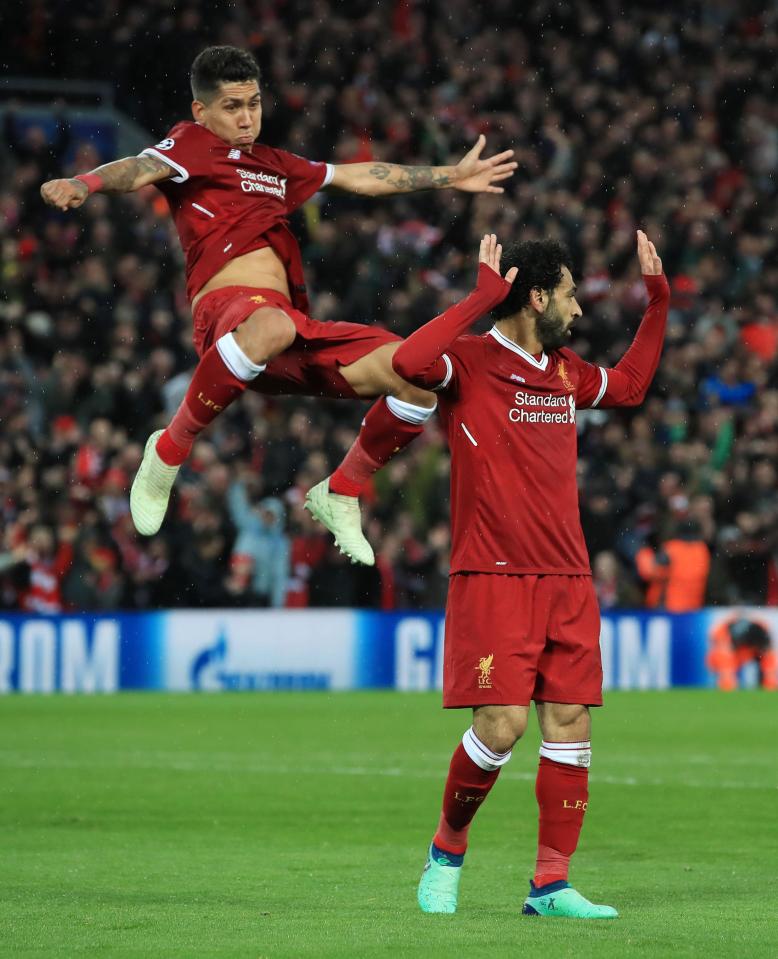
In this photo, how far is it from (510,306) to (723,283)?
16402 mm

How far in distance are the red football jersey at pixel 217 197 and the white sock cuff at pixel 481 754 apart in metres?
2.17

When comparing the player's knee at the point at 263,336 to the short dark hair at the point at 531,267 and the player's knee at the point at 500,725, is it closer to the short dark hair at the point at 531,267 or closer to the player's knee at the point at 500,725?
the short dark hair at the point at 531,267

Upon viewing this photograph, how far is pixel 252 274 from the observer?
7566 mm

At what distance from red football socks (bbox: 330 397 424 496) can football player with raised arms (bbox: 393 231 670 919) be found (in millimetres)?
404

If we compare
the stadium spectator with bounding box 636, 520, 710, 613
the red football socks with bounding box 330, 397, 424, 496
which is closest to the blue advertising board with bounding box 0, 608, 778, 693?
the stadium spectator with bounding box 636, 520, 710, 613

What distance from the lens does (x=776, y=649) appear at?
1950cm

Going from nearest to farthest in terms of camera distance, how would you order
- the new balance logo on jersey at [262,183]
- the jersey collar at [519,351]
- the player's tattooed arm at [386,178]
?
1. the jersey collar at [519,351]
2. the new balance logo on jersey at [262,183]
3. the player's tattooed arm at [386,178]

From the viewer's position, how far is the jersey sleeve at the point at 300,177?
25.4 feet

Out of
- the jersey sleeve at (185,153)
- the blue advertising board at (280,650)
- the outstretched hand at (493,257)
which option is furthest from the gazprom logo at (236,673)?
the outstretched hand at (493,257)

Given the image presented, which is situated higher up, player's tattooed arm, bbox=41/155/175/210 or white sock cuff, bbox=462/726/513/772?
player's tattooed arm, bbox=41/155/175/210

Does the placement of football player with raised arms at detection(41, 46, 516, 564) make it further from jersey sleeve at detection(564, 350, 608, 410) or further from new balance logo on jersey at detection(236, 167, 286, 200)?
jersey sleeve at detection(564, 350, 608, 410)

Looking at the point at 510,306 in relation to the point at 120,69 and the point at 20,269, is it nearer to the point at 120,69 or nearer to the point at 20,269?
the point at 20,269

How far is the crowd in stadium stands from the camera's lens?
1870cm

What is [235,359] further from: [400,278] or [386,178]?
[400,278]
